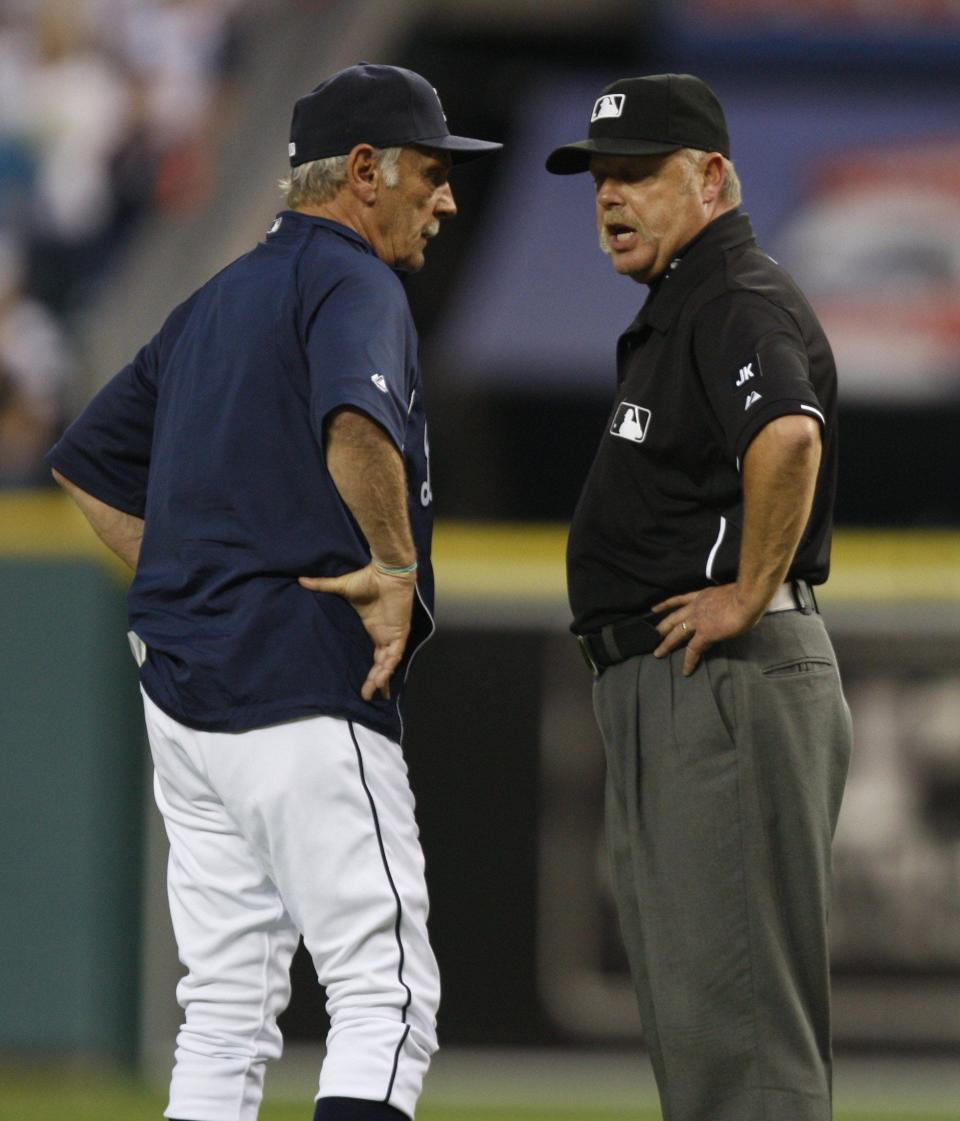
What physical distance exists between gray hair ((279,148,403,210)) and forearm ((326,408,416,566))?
515 mm

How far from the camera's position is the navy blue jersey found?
3.48m

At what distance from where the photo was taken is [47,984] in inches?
260

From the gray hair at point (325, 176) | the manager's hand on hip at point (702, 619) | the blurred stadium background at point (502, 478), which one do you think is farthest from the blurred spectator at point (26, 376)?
the manager's hand on hip at point (702, 619)

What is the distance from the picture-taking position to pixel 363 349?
11.2 ft

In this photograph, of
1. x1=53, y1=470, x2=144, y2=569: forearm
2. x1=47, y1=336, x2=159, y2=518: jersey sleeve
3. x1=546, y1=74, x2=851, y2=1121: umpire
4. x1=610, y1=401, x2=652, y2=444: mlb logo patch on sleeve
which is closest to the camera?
x1=546, y1=74, x2=851, y2=1121: umpire

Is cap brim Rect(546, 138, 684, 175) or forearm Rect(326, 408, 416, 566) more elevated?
cap brim Rect(546, 138, 684, 175)

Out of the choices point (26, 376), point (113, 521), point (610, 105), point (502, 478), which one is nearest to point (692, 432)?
point (610, 105)

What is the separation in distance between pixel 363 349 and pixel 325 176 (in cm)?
45

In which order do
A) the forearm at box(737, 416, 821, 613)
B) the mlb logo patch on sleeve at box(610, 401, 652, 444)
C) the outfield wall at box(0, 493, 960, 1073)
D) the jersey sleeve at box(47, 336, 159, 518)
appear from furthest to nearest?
1. the outfield wall at box(0, 493, 960, 1073)
2. the jersey sleeve at box(47, 336, 159, 518)
3. the mlb logo patch on sleeve at box(610, 401, 652, 444)
4. the forearm at box(737, 416, 821, 613)

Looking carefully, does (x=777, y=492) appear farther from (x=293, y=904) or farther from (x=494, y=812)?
(x=494, y=812)

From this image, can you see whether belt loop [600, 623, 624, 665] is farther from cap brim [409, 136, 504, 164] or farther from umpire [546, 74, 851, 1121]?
cap brim [409, 136, 504, 164]

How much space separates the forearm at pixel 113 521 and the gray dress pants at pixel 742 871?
1069 millimetres

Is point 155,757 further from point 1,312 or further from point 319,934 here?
point 1,312

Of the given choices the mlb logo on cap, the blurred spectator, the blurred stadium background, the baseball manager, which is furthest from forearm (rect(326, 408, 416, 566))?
the blurred spectator
